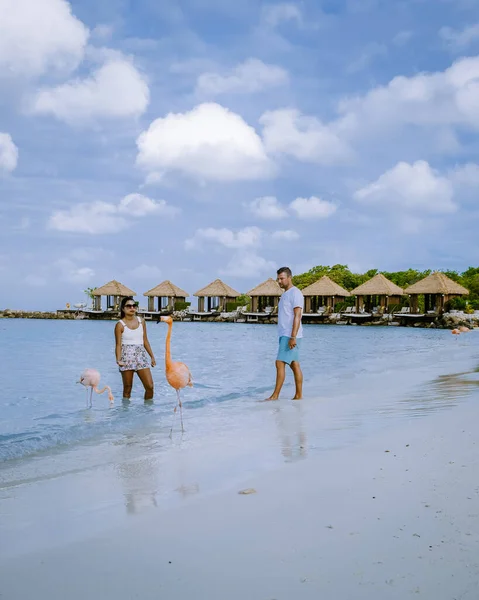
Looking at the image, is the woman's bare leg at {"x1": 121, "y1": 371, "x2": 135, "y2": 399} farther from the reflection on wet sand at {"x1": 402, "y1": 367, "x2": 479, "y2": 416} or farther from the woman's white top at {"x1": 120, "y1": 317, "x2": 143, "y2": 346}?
the reflection on wet sand at {"x1": 402, "y1": 367, "x2": 479, "y2": 416}

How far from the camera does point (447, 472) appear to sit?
3.33m

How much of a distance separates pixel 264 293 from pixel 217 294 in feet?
17.3

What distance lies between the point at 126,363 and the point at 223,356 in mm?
10358

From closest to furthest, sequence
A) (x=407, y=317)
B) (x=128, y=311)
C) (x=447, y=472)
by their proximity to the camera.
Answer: (x=447, y=472)
(x=128, y=311)
(x=407, y=317)

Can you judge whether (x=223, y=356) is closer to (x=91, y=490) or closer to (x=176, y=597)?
(x=91, y=490)

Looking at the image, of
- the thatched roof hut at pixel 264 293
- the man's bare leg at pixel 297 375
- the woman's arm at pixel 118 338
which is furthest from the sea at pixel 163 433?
the thatched roof hut at pixel 264 293


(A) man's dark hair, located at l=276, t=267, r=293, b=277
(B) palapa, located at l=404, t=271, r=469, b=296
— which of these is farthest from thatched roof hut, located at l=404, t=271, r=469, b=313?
(A) man's dark hair, located at l=276, t=267, r=293, b=277

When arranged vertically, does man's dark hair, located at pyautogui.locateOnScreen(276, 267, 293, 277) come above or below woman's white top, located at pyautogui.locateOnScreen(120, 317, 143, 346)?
above

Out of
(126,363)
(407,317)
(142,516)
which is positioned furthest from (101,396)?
(407,317)

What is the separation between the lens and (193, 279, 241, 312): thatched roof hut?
54.2 meters

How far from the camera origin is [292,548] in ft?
7.83

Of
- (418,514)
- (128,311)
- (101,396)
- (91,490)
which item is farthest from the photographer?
(101,396)

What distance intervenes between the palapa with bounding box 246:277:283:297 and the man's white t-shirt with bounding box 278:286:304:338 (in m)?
42.5

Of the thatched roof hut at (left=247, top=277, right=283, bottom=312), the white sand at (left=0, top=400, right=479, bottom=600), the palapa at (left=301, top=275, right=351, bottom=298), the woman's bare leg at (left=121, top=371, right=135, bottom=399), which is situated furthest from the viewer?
the thatched roof hut at (left=247, top=277, right=283, bottom=312)
